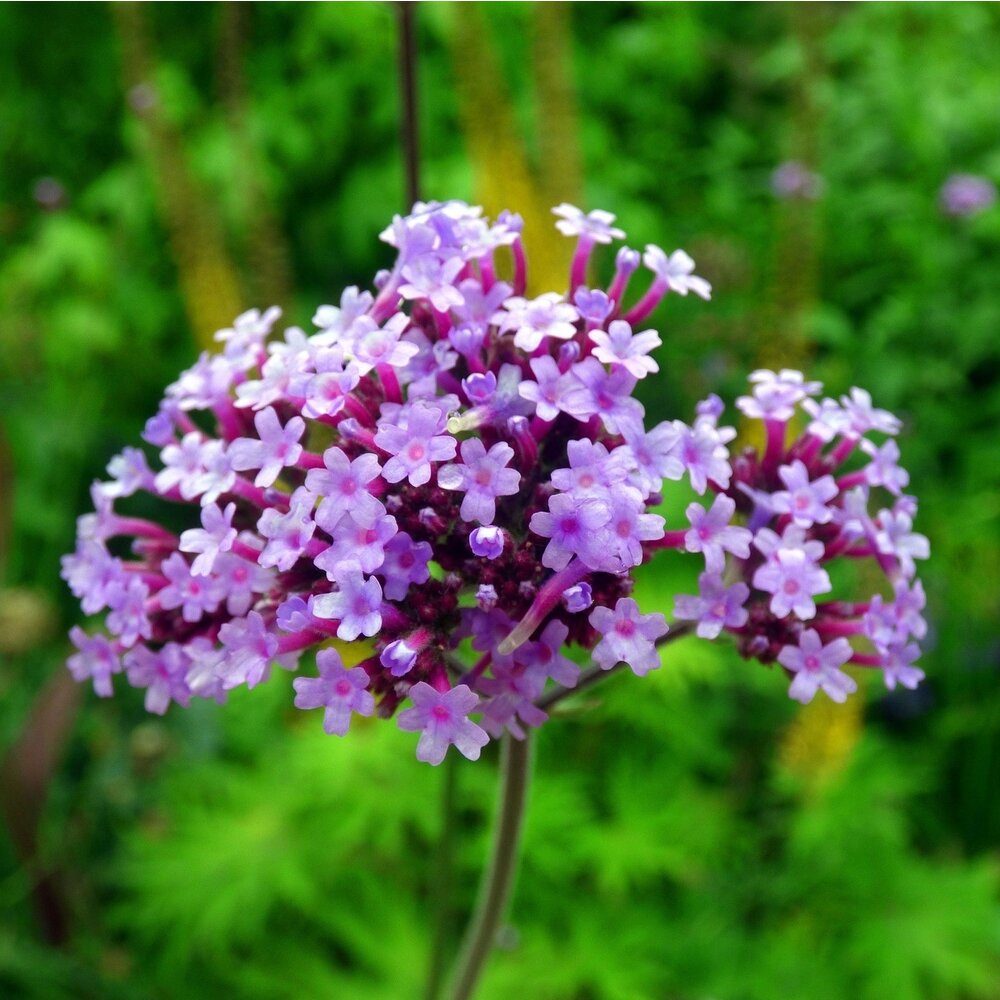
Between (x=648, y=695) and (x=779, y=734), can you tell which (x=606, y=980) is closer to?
(x=648, y=695)

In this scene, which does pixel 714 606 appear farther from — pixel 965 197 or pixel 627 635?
pixel 965 197

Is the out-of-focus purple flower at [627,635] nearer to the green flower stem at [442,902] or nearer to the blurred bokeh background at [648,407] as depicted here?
the blurred bokeh background at [648,407]

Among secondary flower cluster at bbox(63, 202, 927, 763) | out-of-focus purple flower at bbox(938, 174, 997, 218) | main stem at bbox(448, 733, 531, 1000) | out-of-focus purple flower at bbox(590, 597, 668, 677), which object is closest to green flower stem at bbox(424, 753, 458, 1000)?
main stem at bbox(448, 733, 531, 1000)

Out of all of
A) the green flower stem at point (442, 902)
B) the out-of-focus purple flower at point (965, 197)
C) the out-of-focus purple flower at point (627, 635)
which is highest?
the out-of-focus purple flower at point (965, 197)

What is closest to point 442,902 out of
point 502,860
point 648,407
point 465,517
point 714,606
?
point 502,860

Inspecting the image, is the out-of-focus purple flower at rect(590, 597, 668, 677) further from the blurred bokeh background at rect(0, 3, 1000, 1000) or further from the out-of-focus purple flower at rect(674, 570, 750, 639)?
the blurred bokeh background at rect(0, 3, 1000, 1000)

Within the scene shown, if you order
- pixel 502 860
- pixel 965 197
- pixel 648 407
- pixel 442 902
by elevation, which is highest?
pixel 965 197

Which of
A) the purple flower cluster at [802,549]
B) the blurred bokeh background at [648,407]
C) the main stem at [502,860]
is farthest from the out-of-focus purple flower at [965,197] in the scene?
the main stem at [502,860]
